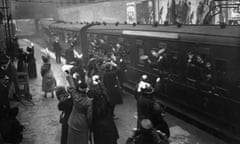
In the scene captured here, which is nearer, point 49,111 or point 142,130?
point 142,130

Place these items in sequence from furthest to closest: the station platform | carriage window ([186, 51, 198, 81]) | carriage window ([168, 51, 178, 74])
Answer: carriage window ([168, 51, 178, 74]) → carriage window ([186, 51, 198, 81]) → the station platform

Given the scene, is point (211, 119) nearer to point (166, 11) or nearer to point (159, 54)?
point (159, 54)

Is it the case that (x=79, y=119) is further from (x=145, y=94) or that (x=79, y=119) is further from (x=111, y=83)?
(x=111, y=83)

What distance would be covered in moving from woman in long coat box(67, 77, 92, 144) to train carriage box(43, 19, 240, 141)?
3.51m

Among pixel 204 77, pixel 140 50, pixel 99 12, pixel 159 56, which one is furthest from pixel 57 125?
pixel 99 12

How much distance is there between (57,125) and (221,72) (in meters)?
4.98

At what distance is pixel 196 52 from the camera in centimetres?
887

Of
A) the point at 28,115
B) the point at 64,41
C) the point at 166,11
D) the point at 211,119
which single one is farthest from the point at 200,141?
the point at 64,41

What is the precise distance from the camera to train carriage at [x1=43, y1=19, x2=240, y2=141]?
756 centimetres

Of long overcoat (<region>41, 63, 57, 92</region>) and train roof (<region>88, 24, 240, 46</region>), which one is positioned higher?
train roof (<region>88, 24, 240, 46</region>)

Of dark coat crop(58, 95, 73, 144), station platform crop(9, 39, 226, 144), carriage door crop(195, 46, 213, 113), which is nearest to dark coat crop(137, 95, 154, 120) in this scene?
dark coat crop(58, 95, 73, 144)

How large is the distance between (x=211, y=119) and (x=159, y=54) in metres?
3.03

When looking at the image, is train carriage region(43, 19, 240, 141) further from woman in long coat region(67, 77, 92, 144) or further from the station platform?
woman in long coat region(67, 77, 92, 144)

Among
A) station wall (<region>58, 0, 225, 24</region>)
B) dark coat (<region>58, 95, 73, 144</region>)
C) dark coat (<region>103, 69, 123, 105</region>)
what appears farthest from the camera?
station wall (<region>58, 0, 225, 24</region>)
